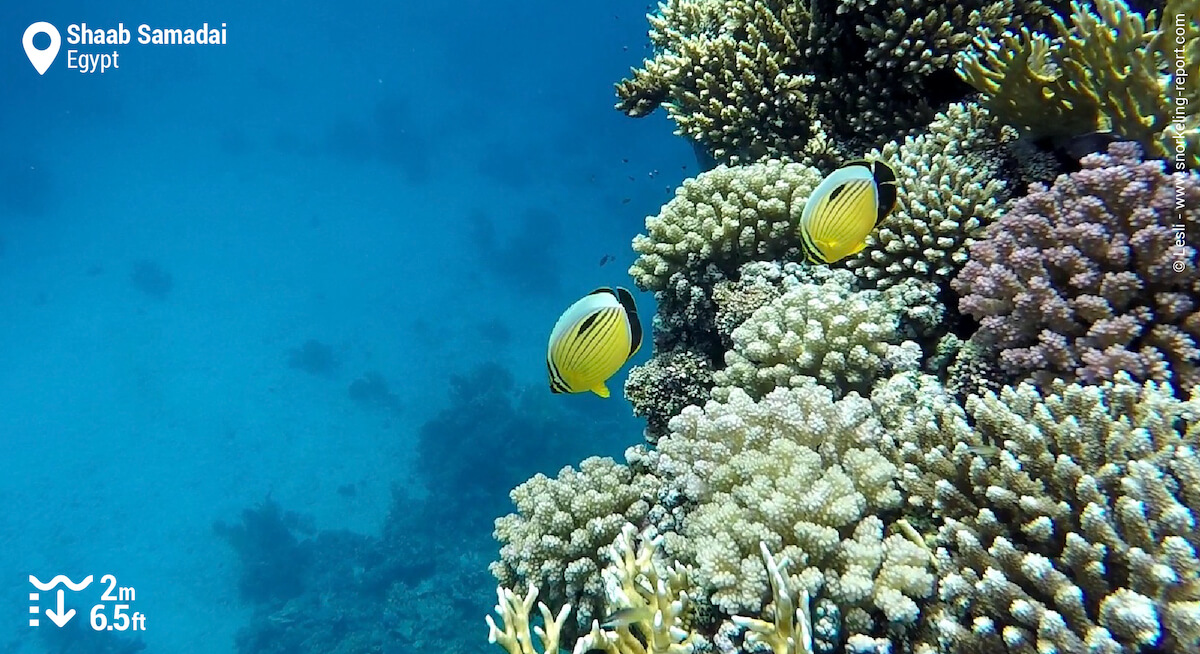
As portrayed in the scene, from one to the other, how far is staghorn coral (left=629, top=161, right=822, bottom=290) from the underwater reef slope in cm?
2

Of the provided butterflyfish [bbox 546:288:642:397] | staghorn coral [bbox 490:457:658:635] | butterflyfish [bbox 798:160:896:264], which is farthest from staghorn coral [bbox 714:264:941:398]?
butterflyfish [bbox 546:288:642:397]

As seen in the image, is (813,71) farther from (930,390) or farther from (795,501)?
(795,501)

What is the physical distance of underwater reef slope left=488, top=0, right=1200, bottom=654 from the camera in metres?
2.17

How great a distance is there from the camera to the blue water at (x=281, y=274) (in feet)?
84.0

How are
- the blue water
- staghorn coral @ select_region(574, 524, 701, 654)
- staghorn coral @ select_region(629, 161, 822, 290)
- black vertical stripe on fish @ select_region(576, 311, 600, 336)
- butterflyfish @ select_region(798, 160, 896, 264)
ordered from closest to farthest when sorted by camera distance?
black vertical stripe on fish @ select_region(576, 311, 600, 336) < staghorn coral @ select_region(574, 524, 701, 654) < butterflyfish @ select_region(798, 160, 896, 264) < staghorn coral @ select_region(629, 161, 822, 290) < the blue water

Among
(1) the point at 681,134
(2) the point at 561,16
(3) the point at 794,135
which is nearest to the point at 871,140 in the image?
(3) the point at 794,135

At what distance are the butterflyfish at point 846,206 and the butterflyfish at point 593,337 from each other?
1022 millimetres

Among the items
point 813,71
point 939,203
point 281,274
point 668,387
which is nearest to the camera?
point 939,203

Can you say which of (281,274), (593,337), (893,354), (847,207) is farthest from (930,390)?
(281,274)

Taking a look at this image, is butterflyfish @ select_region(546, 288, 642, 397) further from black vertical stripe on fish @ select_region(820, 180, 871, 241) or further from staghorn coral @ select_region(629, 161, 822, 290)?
staghorn coral @ select_region(629, 161, 822, 290)

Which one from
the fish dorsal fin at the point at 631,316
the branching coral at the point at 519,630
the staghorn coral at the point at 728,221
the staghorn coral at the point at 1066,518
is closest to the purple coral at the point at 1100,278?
the staghorn coral at the point at 1066,518

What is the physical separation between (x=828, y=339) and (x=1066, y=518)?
1.44 m

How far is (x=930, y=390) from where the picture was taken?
10.3 feet

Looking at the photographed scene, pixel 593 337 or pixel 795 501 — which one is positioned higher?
pixel 593 337
